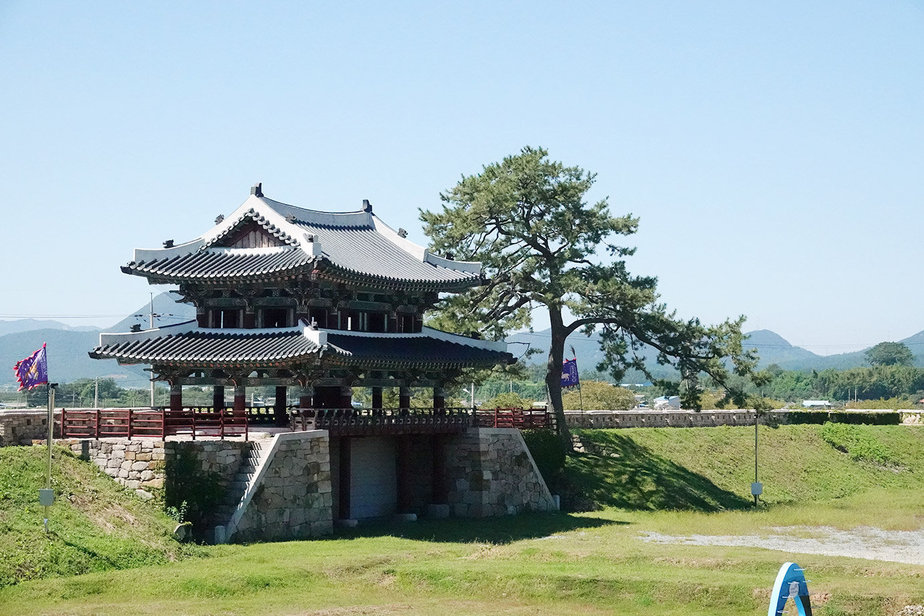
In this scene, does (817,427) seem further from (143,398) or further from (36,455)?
(143,398)

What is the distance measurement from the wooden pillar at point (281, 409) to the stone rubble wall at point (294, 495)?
3.63 meters

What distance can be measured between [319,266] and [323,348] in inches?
130

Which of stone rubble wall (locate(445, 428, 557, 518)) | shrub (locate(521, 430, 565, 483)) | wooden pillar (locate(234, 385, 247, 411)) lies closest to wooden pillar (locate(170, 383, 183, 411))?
wooden pillar (locate(234, 385, 247, 411))

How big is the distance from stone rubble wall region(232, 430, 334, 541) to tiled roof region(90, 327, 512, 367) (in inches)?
125

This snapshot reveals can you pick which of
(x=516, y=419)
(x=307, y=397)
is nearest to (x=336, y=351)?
(x=307, y=397)

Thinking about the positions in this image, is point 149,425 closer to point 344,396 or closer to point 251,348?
A: point 251,348

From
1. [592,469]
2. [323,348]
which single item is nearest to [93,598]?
[323,348]

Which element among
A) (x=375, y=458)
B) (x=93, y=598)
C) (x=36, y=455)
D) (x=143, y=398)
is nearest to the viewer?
(x=93, y=598)

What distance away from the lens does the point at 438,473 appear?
2047 inches

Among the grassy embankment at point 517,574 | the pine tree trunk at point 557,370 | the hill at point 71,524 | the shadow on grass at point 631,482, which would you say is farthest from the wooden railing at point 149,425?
the pine tree trunk at point 557,370

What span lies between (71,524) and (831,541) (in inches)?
1160

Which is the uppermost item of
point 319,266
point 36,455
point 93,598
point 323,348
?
point 319,266

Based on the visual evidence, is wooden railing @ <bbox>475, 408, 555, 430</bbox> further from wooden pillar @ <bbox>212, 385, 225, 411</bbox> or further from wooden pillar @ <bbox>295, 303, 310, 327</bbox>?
wooden pillar @ <bbox>212, 385, 225, 411</bbox>

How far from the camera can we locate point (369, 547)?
41688 mm
